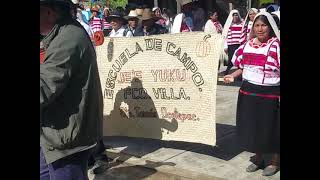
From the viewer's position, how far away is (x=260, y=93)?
Answer: 4.27m

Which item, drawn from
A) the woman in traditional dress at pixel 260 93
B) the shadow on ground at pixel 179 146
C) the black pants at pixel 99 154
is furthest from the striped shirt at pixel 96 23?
the woman in traditional dress at pixel 260 93

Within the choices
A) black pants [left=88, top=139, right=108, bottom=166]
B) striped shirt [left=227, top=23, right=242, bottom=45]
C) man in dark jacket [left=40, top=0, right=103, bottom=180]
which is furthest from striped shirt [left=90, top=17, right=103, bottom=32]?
man in dark jacket [left=40, top=0, right=103, bottom=180]

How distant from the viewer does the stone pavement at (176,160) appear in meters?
4.43

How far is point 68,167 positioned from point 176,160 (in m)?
2.20

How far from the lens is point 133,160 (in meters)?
4.93

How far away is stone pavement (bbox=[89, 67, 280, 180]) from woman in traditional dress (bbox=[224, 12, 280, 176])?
27cm

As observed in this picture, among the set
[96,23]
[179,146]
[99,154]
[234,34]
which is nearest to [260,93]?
[179,146]

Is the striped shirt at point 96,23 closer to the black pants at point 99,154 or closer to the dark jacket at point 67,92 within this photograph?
the black pants at point 99,154

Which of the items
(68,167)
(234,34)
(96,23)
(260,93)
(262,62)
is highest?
(96,23)

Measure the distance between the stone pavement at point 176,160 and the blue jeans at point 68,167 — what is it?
1.62m

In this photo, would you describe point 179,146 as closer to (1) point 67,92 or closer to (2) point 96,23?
(1) point 67,92

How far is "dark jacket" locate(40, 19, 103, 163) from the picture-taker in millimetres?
2596
